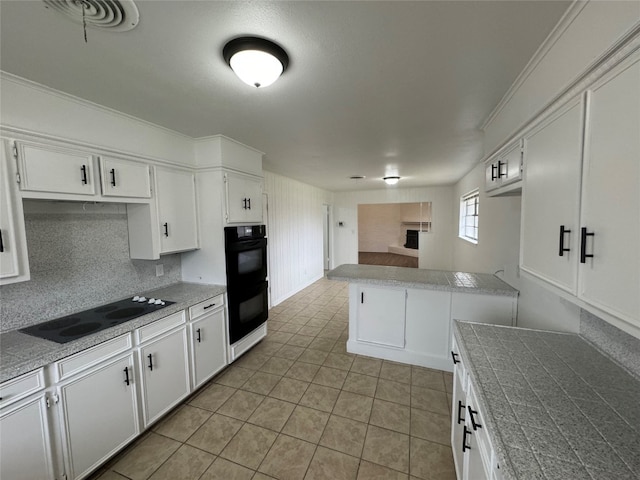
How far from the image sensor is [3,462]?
1.28 metres

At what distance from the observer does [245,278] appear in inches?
117

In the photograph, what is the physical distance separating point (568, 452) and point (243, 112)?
2.49 meters

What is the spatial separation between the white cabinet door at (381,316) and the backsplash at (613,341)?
5.03ft

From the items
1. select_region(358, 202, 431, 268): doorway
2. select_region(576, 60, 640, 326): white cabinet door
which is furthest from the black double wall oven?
select_region(358, 202, 431, 268): doorway

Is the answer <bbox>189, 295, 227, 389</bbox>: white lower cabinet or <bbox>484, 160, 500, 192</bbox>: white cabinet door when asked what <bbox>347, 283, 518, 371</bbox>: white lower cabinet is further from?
<bbox>189, 295, 227, 389</bbox>: white lower cabinet

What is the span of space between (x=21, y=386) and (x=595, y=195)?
106 inches

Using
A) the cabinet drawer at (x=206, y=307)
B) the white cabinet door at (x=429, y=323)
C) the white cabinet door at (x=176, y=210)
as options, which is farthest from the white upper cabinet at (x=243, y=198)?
the white cabinet door at (x=429, y=323)

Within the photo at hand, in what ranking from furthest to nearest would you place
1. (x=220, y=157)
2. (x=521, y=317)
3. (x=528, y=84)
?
(x=220, y=157), (x=521, y=317), (x=528, y=84)

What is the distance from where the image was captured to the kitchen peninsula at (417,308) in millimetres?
2557

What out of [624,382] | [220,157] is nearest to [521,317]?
[624,382]

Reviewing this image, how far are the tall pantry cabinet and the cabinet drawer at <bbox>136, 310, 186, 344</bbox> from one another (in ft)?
8.30

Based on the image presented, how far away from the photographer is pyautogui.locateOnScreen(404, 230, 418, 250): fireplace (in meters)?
10.2

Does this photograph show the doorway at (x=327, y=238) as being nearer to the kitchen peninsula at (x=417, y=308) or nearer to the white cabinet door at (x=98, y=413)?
the kitchen peninsula at (x=417, y=308)

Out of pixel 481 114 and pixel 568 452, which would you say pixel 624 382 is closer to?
pixel 568 452
